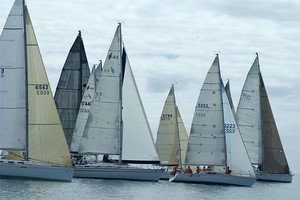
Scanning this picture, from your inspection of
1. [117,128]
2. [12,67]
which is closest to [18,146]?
[12,67]

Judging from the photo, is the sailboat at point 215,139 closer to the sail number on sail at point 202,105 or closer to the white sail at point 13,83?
the sail number on sail at point 202,105

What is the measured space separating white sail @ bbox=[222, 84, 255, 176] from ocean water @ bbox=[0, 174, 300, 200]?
1374 mm

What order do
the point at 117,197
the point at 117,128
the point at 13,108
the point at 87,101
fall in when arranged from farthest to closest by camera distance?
the point at 87,101 < the point at 117,128 < the point at 13,108 < the point at 117,197

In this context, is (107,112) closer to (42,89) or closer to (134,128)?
(134,128)

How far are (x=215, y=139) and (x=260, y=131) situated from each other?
9.79 m

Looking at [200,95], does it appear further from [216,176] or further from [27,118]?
[27,118]

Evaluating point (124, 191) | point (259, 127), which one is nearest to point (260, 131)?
point (259, 127)

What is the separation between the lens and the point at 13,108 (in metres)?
48.4

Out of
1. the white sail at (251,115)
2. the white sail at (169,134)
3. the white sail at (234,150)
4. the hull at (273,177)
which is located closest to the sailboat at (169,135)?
the white sail at (169,134)

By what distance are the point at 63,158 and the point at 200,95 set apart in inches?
519

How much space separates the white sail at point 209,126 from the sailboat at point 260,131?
877cm

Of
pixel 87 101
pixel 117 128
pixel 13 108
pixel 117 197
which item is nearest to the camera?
pixel 117 197

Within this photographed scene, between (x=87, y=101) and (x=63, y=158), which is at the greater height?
(x=87, y=101)

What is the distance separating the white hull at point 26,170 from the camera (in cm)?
4800
